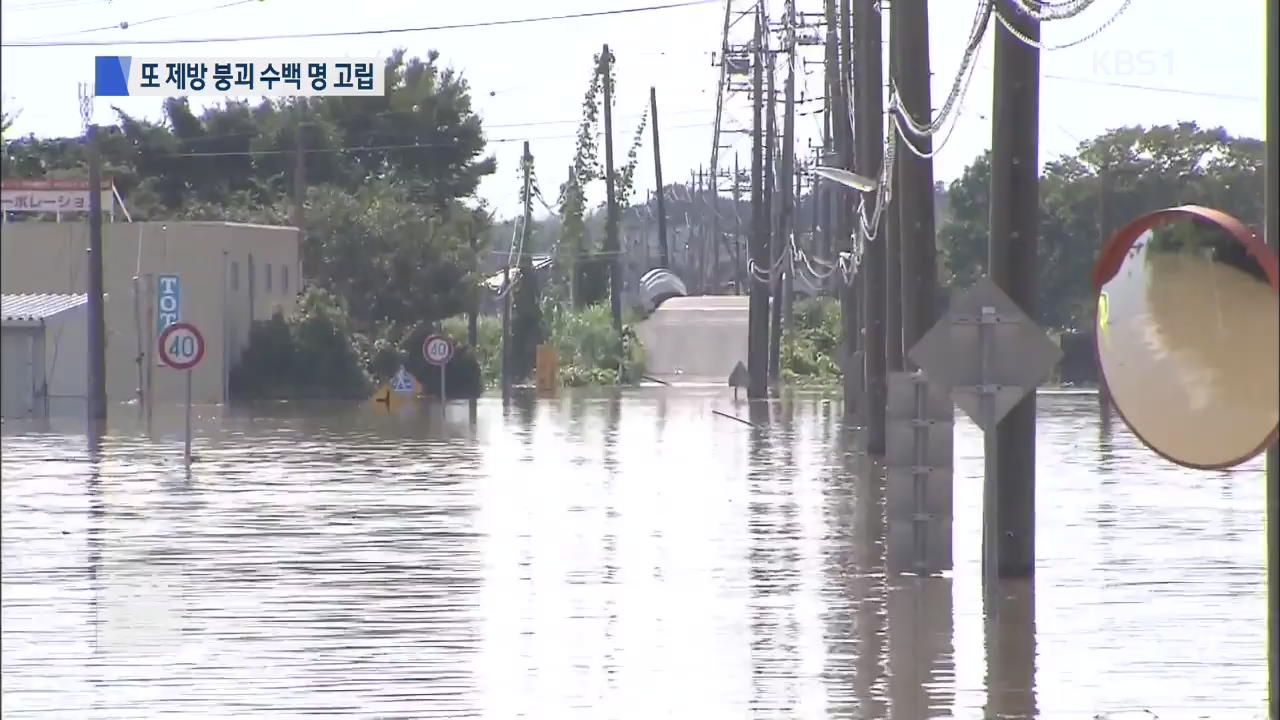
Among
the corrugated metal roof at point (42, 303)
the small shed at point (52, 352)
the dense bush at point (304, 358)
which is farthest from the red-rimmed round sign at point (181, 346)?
the dense bush at point (304, 358)

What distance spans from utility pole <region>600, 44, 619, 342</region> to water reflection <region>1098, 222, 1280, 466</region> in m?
88.1

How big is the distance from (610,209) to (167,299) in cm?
3992

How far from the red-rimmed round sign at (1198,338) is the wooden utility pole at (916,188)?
745 inches

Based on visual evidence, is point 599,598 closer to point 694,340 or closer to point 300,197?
point 300,197

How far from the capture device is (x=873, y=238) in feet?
120

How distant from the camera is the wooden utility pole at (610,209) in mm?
95688

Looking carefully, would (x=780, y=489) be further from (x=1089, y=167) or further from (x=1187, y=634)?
(x=1089, y=167)

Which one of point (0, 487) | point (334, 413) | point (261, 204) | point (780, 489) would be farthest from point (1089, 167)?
point (0, 487)

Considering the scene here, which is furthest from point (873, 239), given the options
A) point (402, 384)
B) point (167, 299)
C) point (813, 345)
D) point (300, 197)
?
point (813, 345)

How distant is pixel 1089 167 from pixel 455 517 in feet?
314

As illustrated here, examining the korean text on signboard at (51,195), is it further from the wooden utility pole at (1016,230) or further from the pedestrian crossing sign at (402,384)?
the wooden utility pole at (1016,230)

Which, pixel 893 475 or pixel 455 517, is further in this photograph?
pixel 455 517

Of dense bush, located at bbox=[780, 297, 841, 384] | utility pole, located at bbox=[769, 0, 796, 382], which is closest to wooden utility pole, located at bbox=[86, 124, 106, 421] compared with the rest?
utility pole, located at bbox=[769, 0, 796, 382]

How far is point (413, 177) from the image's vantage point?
94.1 m
